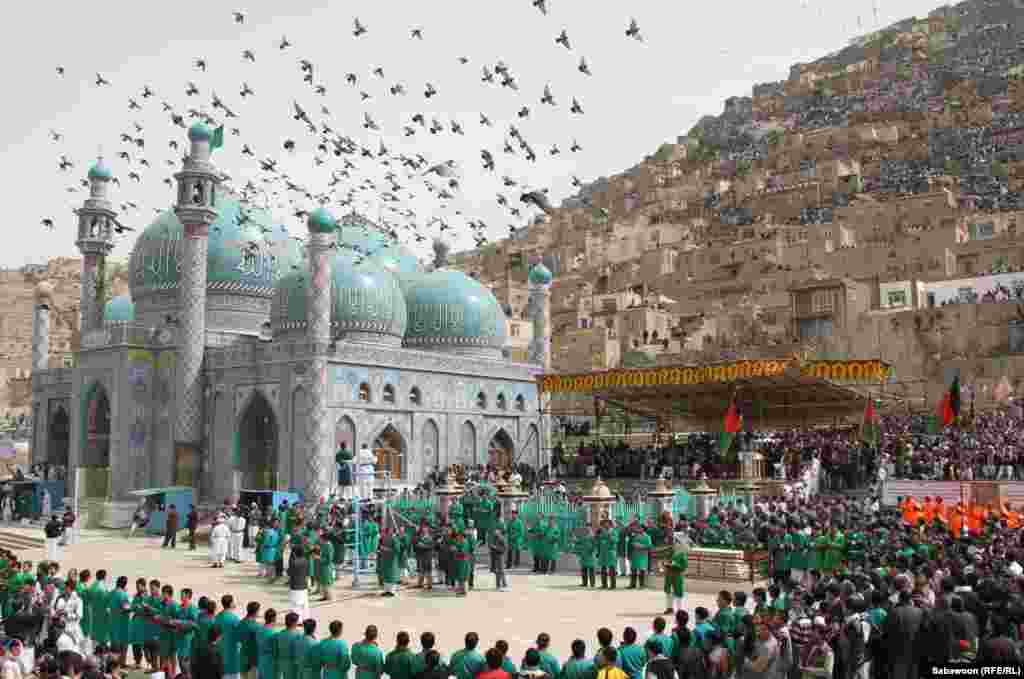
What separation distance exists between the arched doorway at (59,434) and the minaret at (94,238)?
5.90 m

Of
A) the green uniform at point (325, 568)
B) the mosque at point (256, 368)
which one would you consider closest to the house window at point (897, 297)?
the mosque at point (256, 368)

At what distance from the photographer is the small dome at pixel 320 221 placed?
101 feet

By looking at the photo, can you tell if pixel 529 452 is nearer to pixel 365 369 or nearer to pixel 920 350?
pixel 365 369

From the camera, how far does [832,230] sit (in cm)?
6888

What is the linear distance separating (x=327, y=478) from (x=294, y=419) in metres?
2.19

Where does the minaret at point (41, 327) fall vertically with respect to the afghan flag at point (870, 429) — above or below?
above

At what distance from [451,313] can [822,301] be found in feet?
81.7

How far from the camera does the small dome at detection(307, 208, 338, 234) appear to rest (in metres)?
30.9

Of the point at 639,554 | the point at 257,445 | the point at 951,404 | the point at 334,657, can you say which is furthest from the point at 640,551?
the point at 257,445

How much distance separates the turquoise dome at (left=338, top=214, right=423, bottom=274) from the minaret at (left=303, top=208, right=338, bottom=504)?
1054cm

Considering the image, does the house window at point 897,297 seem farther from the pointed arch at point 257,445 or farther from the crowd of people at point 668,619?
the crowd of people at point 668,619

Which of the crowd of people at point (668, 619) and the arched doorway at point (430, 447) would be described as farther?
→ the arched doorway at point (430, 447)

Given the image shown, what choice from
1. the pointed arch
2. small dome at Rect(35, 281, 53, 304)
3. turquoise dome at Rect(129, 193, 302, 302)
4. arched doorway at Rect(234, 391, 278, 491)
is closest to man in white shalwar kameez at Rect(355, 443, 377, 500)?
the pointed arch

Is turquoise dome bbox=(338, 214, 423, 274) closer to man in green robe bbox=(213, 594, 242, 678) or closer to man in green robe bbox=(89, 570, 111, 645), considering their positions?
man in green robe bbox=(89, 570, 111, 645)
